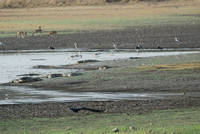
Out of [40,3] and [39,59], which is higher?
[40,3]

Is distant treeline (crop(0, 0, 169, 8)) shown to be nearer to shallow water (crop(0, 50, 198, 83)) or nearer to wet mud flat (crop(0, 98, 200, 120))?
shallow water (crop(0, 50, 198, 83))

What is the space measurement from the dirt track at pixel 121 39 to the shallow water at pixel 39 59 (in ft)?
9.86

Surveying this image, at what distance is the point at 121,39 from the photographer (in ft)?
124

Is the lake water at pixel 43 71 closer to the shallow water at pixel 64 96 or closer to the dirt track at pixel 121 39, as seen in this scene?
the shallow water at pixel 64 96

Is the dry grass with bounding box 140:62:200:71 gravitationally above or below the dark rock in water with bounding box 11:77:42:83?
above

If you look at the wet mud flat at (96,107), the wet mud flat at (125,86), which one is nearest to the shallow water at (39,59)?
the wet mud flat at (125,86)

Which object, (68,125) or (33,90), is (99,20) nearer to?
(33,90)

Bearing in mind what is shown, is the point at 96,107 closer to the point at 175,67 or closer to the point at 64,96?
the point at 64,96

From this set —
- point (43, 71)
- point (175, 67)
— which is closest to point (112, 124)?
point (175, 67)

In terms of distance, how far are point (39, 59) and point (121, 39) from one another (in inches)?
382

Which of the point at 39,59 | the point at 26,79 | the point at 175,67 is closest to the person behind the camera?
the point at 26,79

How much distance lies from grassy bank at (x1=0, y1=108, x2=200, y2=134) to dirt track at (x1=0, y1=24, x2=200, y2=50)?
19.2 metres

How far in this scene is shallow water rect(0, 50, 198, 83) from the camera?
2419 cm

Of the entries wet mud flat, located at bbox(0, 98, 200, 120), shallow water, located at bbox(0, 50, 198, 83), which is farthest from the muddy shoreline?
shallow water, located at bbox(0, 50, 198, 83)
